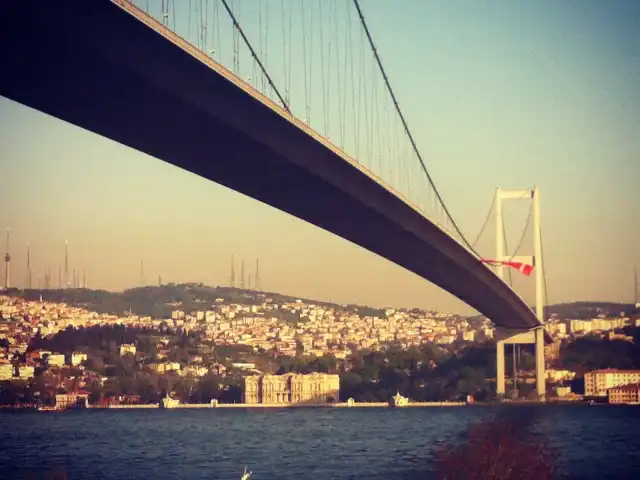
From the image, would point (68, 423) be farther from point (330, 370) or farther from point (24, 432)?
point (330, 370)

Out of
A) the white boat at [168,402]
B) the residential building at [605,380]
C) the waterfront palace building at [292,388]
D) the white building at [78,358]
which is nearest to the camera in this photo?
the residential building at [605,380]

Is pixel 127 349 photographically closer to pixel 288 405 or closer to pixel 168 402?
pixel 168 402

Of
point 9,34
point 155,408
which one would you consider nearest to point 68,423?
point 155,408

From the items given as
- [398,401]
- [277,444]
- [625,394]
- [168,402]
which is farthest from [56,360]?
[277,444]

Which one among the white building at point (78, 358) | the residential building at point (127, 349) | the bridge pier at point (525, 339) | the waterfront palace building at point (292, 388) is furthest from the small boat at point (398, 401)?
the white building at point (78, 358)

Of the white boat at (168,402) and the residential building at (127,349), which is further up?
the residential building at (127,349)

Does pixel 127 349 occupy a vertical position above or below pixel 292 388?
above

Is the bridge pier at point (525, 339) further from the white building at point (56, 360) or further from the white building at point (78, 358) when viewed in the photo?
the white building at point (78, 358)
